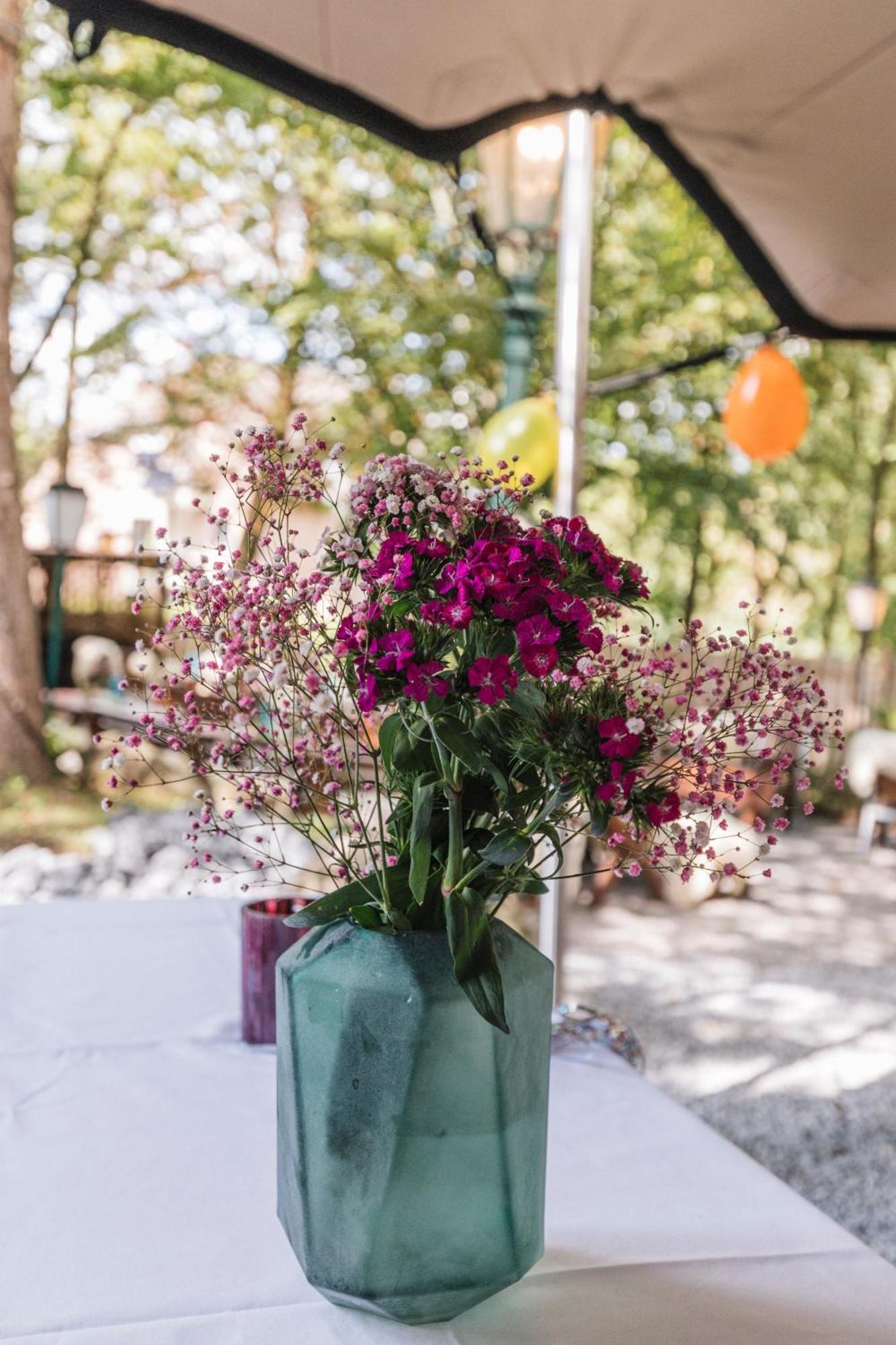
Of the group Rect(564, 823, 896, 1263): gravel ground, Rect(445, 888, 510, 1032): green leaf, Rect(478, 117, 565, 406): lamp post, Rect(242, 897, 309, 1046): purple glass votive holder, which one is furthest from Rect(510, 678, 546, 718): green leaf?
Rect(478, 117, 565, 406): lamp post

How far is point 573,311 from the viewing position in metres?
2.48

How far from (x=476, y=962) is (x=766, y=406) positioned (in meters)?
3.25

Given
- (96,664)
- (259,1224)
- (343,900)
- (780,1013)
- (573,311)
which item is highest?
(573,311)

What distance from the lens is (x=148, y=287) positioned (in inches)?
349

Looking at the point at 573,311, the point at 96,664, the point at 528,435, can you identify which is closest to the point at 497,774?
the point at 573,311

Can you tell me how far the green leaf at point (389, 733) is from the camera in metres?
0.69

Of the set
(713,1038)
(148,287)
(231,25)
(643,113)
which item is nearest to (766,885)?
(713,1038)

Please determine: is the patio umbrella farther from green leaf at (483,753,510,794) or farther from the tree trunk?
the tree trunk

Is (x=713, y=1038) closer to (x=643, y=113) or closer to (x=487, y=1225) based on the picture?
(x=643, y=113)

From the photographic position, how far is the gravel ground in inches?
109

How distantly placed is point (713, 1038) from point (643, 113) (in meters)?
2.71

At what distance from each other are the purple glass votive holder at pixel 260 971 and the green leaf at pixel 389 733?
513mm

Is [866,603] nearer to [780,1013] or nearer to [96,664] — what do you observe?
[780,1013]

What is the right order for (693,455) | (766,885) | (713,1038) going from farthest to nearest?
1. (693,455)
2. (766,885)
3. (713,1038)
